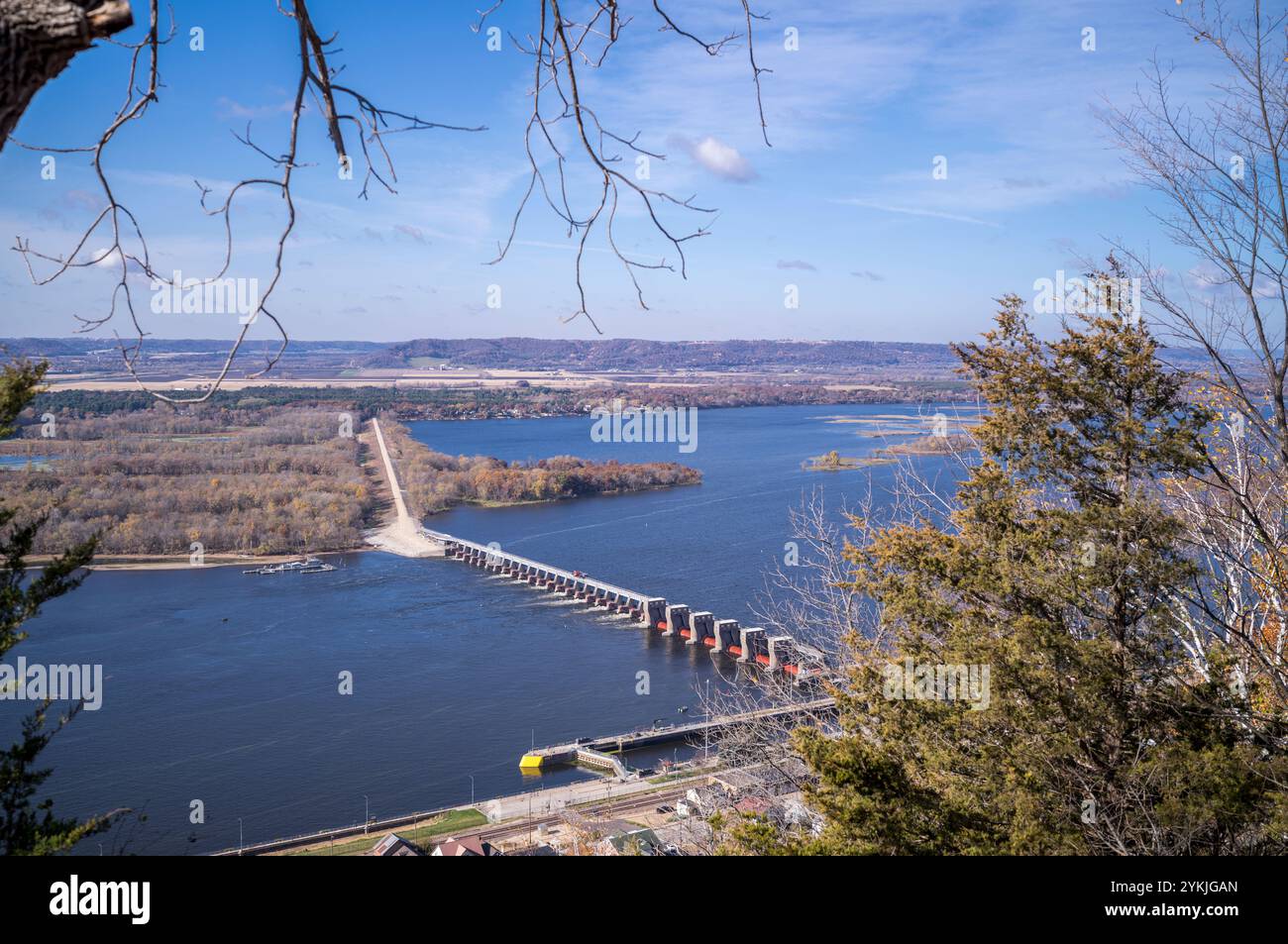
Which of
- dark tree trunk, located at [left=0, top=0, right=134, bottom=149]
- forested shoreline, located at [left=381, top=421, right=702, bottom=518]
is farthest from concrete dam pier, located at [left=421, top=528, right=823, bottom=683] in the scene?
dark tree trunk, located at [left=0, top=0, right=134, bottom=149]

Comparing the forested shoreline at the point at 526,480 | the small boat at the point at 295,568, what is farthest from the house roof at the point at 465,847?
the forested shoreline at the point at 526,480

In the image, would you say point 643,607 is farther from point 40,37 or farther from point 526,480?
point 40,37

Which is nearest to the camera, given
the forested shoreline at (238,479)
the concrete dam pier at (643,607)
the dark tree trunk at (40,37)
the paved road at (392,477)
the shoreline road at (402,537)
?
the dark tree trunk at (40,37)

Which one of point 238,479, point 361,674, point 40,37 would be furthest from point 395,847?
point 238,479

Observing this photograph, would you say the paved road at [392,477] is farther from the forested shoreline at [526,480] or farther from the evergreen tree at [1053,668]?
the evergreen tree at [1053,668]

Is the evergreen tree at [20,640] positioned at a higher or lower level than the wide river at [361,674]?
higher

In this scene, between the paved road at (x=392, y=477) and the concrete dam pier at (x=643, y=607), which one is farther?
the paved road at (x=392, y=477)
